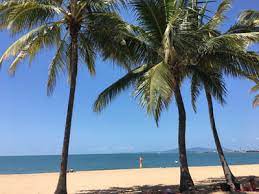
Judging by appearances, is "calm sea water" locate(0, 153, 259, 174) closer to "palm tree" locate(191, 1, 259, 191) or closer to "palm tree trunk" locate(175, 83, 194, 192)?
"palm tree" locate(191, 1, 259, 191)

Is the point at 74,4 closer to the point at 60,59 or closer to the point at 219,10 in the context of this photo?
the point at 60,59

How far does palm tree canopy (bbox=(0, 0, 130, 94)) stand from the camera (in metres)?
13.1

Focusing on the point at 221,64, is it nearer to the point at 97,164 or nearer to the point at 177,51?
the point at 177,51

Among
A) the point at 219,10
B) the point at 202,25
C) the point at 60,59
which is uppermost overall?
the point at 219,10

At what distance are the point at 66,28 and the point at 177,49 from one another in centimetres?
358

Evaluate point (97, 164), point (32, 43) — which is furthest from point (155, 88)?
point (97, 164)

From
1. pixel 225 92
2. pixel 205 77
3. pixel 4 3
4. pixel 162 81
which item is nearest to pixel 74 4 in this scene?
pixel 4 3

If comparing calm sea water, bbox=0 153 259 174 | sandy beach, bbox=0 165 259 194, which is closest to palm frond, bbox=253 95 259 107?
sandy beach, bbox=0 165 259 194

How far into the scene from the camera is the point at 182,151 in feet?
43.8

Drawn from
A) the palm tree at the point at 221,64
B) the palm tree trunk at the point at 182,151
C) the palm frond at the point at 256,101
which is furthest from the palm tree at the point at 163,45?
the palm frond at the point at 256,101

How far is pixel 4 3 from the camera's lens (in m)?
13.4

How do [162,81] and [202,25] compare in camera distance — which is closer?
[162,81]

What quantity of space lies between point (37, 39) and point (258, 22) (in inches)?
297

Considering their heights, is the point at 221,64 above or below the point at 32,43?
below
